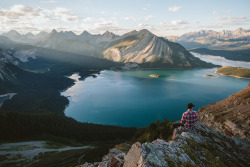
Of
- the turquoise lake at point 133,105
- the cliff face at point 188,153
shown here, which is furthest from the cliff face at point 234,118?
the turquoise lake at point 133,105

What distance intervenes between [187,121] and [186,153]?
3.91 m

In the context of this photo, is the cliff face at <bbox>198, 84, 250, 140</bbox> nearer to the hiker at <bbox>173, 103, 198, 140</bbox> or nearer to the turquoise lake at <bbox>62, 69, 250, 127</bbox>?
the hiker at <bbox>173, 103, 198, 140</bbox>

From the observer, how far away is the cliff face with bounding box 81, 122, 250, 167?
980 centimetres

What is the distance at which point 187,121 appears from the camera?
14.8 m

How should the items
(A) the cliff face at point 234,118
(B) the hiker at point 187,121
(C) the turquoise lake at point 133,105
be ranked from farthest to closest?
Answer: (C) the turquoise lake at point 133,105, (A) the cliff face at point 234,118, (B) the hiker at point 187,121

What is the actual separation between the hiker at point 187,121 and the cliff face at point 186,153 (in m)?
0.57

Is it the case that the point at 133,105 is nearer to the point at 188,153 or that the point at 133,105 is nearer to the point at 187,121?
the point at 187,121

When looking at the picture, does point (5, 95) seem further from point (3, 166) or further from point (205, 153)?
point (205, 153)

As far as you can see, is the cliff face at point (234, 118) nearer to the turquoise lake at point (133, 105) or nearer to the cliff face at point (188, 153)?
the cliff face at point (188, 153)

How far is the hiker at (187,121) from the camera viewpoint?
1429 centimetres

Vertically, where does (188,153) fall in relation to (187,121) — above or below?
below

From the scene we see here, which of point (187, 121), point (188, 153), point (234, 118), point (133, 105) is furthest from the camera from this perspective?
point (133, 105)

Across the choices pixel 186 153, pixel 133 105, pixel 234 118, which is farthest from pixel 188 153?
pixel 133 105

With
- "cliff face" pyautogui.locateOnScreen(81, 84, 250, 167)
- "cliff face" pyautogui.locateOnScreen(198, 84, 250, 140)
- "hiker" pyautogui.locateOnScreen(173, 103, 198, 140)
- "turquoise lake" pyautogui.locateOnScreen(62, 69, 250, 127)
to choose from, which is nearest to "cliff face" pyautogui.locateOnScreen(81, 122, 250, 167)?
"cliff face" pyautogui.locateOnScreen(81, 84, 250, 167)
